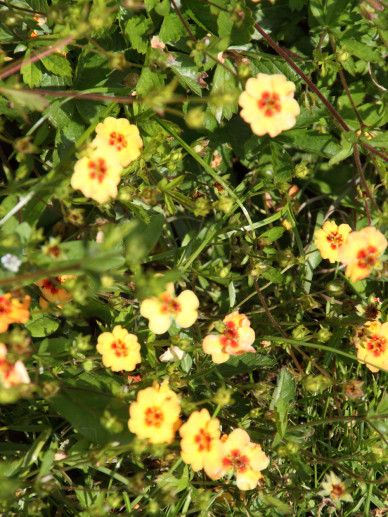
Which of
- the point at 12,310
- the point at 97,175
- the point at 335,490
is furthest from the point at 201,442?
the point at 97,175

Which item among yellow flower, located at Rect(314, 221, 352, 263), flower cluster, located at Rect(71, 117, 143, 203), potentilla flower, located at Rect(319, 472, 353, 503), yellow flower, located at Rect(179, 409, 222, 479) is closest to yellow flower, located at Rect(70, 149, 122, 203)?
flower cluster, located at Rect(71, 117, 143, 203)

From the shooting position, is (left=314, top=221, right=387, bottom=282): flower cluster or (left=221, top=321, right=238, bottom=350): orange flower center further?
(left=221, top=321, right=238, bottom=350): orange flower center

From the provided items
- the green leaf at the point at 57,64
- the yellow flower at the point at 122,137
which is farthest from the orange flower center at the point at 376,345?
the green leaf at the point at 57,64

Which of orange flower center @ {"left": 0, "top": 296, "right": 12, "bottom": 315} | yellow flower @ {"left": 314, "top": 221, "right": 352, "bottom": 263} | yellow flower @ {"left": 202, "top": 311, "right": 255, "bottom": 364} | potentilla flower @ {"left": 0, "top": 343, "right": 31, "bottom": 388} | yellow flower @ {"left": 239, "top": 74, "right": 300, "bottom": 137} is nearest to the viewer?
potentilla flower @ {"left": 0, "top": 343, "right": 31, "bottom": 388}

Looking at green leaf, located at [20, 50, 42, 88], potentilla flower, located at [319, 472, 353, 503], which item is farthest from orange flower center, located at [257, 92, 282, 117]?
potentilla flower, located at [319, 472, 353, 503]

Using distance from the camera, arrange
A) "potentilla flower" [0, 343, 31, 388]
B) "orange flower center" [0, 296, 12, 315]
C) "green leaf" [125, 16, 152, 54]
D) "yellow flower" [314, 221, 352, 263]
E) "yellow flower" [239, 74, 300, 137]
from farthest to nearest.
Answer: "yellow flower" [314, 221, 352, 263], "green leaf" [125, 16, 152, 54], "yellow flower" [239, 74, 300, 137], "orange flower center" [0, 296, 12, 315], "potentilla flower" [0, 343, 31, 388]

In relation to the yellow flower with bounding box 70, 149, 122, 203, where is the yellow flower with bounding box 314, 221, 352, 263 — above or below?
below

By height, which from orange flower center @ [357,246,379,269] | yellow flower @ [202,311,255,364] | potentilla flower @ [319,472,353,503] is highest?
orange flower center @ [357,246,379,269]

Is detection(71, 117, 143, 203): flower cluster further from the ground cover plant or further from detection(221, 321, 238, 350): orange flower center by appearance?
detection(221, 321, 238, 350): orange flower center
